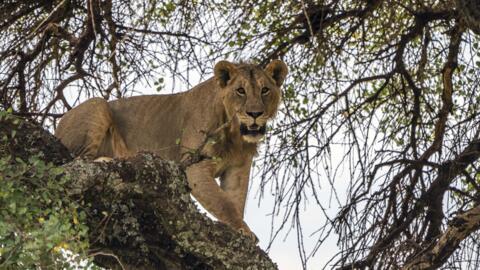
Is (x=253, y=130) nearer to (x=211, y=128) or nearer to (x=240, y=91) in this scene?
(x=240, y=91)

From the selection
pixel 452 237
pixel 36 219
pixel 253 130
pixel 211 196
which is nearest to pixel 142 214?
pixel 36 219

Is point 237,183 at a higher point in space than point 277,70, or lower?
lower

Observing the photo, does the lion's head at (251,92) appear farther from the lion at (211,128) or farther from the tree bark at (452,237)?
the tree bark at (452,237)

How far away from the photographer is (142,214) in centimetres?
470

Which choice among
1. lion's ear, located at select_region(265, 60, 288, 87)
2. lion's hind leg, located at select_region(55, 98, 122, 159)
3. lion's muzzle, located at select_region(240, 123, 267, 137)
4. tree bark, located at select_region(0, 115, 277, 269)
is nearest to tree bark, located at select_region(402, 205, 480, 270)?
tree bark, located at select_region(0, 115, 277, 269)

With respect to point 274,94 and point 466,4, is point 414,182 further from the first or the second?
point 466,4

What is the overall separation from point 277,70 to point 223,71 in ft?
1.19

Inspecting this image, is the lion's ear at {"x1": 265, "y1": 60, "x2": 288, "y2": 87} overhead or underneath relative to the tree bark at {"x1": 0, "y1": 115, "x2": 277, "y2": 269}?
overhead

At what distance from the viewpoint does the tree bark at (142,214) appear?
445cm

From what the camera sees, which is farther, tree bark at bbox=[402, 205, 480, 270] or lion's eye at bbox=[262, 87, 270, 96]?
lion's eye at bbox=[262, 87, 270, 96]

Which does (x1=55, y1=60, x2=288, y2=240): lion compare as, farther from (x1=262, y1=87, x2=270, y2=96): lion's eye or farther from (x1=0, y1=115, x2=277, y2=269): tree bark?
(x1=0, y1=115, x2=277, y2=269): tree bark

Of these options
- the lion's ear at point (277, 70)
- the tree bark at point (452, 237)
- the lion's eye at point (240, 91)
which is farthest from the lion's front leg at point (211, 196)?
the tree bark at point (452, 237)

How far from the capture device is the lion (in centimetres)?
697

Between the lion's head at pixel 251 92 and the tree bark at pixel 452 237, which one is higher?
the lion's head at pixel 251 92
